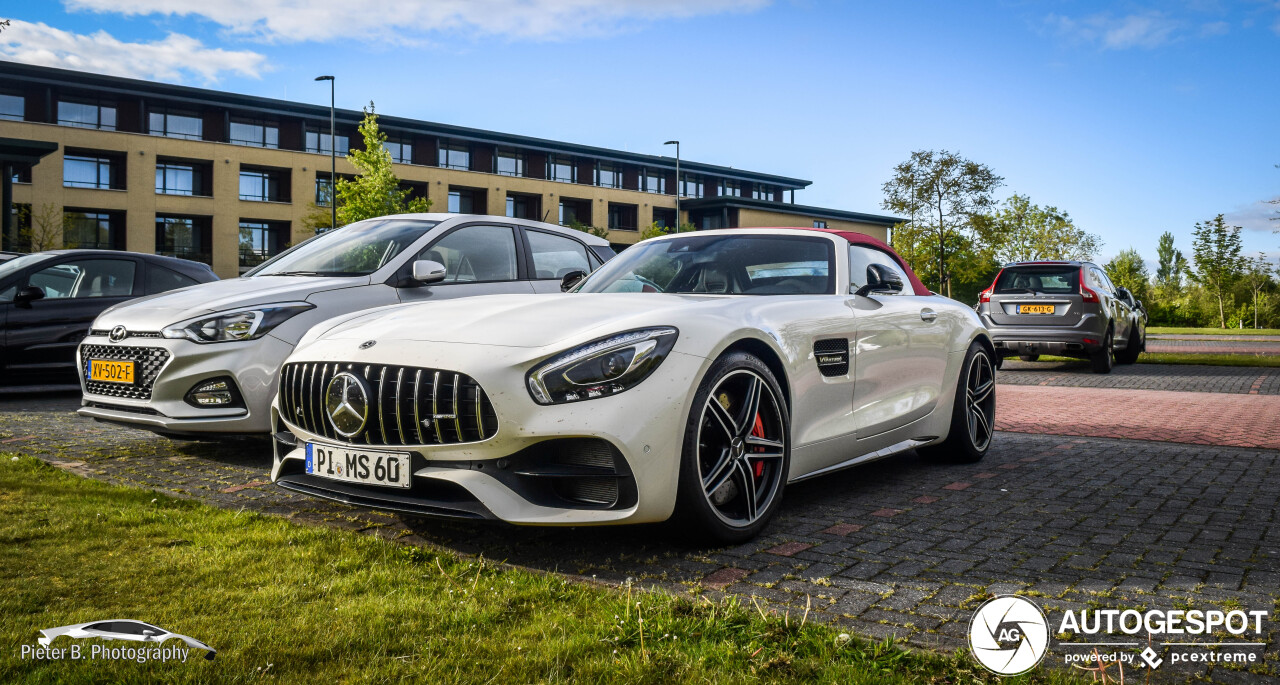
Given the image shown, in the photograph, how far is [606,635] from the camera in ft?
8.80

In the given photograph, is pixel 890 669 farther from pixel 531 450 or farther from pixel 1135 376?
pixel 1135 376

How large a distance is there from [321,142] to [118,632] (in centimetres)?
5075

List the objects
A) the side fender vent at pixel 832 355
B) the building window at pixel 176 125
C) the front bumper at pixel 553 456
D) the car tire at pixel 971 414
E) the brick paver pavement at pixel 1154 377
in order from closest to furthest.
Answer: the front bumper at pixel 553 456 → the side fender vent at pixel 832 355 → the car tire at pixel 971 414 → the brick paver pavement at pixel 1154 377 → the building window at pixel 176 125

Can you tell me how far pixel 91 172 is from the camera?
43.6 meters

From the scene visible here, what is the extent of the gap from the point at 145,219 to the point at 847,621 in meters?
49.1

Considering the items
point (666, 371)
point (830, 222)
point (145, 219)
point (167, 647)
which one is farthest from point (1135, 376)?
point (830, 222)

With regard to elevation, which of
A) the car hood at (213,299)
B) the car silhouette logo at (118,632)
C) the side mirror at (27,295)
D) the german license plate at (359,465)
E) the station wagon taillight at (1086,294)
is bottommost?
the car silhouette logo at (118,632)

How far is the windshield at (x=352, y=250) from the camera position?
258 inches

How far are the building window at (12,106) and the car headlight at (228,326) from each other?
44.6m

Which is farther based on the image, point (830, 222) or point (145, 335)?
point (830, 222)

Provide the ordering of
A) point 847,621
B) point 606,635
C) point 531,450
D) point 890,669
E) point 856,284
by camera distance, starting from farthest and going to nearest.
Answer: point 856,284
point 531,450
point 847,621
point 606,635
point 890,669

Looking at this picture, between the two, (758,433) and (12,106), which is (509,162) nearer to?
(12,106)

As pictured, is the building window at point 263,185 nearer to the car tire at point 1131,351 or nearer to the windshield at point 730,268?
the car tire at point 1131,351

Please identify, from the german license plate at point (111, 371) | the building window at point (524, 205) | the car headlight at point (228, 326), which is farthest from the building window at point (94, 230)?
the car headlight at point (228, 326)
